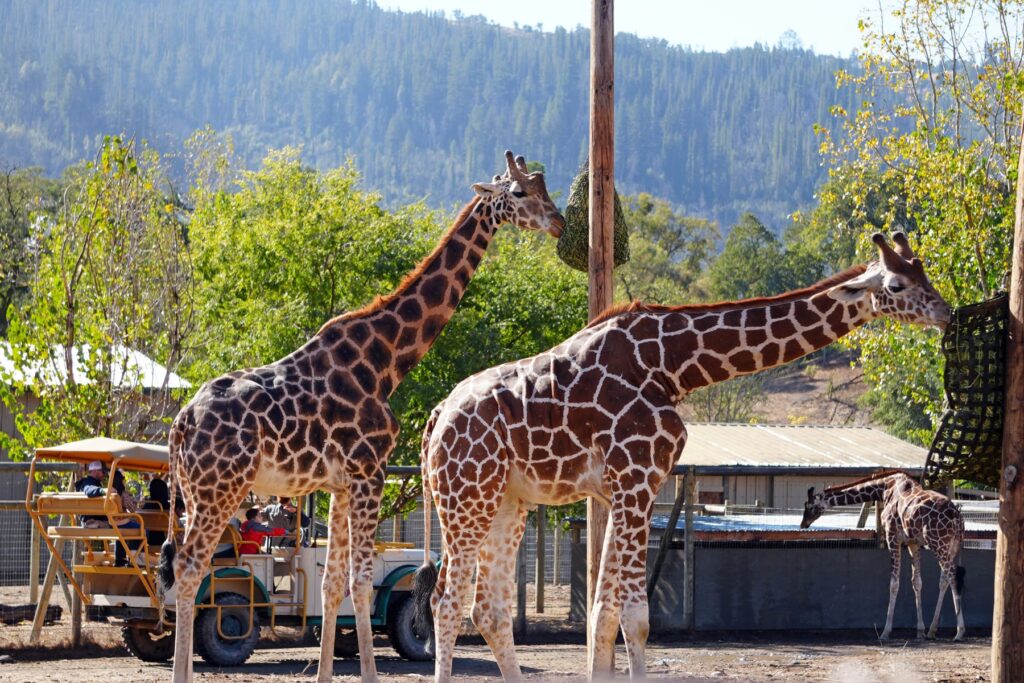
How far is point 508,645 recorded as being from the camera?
34.4 ft

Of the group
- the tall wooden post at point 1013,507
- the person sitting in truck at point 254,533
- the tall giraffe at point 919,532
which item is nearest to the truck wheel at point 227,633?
the person sitting in truck at point 254,533

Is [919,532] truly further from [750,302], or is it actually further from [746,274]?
[746,274]

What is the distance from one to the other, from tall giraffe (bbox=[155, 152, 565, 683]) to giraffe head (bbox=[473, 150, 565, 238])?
26mm

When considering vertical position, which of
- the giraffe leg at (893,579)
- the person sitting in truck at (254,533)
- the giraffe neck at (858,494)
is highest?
the giraffe neck at (858,494)

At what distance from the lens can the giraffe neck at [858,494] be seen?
18078mm

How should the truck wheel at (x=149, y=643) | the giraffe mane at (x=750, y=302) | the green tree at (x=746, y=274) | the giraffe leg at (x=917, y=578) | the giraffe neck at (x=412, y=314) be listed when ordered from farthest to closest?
the green tree at (x=746, y=274), the giraffe leg at (x=917, y=578), the truck wheel at (x=149, y=643), the giraffe neck at (x=412, y=314), the giraffe mane at (x=750, y=302)

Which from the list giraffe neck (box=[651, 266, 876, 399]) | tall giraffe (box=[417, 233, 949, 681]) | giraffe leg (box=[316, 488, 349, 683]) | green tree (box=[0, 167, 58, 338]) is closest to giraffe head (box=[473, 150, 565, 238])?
tall giraffe (box=[417, 233, 949, 681])

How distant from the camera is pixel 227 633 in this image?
44.6 feet

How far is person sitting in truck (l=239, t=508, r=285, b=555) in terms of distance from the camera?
1403 cm

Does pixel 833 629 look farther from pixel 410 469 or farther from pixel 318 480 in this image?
pixel 318 480

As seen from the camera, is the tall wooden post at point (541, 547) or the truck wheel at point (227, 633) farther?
the tall wooden post at point (541, 547)

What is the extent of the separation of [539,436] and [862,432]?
29.3 metres

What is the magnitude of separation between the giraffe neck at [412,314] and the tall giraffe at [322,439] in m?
0.01

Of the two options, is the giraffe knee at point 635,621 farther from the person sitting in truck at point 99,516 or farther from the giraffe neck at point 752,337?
the person sitting in truck at point 99,516
